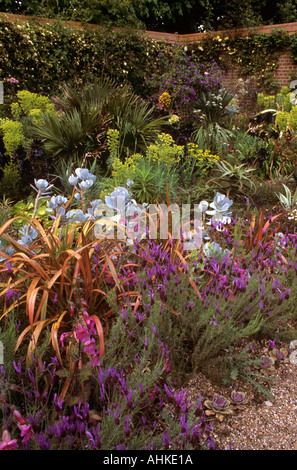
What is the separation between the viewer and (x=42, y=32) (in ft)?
25.6

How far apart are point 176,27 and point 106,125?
11290 millimetres

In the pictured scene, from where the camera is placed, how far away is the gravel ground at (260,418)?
147cm

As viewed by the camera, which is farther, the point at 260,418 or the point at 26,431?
the point at 260,418

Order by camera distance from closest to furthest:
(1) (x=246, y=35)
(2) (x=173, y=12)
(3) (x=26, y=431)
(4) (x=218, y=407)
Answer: (3) (x=26, y=431) → (4) (x=218, y=407) → (1) (x=246, y=35) → (2) (x=173, y=12)

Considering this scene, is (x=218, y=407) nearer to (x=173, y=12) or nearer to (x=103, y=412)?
(x=103, y=412)

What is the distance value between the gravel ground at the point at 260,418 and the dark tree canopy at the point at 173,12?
402 inches

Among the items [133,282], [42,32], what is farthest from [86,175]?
[42,32]

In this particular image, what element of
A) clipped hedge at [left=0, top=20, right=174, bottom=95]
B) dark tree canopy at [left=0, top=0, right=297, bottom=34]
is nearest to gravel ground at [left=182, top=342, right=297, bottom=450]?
clipped hedge at [left=0, top=20, right=174, bottom=95]

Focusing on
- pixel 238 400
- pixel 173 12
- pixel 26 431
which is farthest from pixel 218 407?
pixel 173 12

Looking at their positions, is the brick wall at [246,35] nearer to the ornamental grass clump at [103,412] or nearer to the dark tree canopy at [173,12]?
the dark tree canopy at [173,12]

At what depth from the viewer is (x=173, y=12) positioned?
12.8m

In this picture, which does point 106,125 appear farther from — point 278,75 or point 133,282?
point 278,75

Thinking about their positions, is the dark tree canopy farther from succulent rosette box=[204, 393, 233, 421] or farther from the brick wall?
succulent rosette box=[204, 393, 233, 421]

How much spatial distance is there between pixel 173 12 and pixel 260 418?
14344 mm
